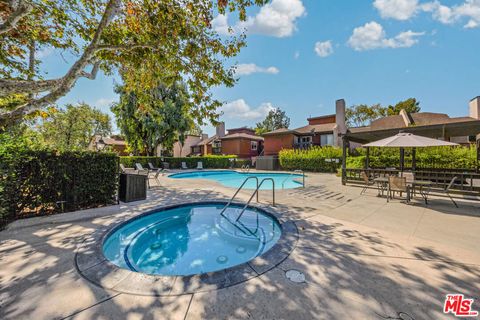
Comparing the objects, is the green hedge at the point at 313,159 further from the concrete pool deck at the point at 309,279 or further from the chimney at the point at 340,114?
the concrete pool deck at the point at 309,279

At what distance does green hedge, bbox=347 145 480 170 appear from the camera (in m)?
9.91

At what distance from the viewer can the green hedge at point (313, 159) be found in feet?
54.9

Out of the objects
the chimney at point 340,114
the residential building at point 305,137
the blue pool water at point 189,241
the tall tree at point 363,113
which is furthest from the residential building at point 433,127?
the tall tree at point 363,113

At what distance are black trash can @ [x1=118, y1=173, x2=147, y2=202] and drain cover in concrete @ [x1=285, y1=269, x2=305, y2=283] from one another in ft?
19.6

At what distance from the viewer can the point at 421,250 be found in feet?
10.1

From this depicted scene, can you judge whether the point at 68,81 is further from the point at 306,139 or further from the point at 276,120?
the point at 276,120

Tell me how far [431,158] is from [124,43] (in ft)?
52.2

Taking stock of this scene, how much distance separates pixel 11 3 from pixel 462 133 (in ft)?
49.2

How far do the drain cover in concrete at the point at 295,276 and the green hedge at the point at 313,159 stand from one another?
15.9 meters

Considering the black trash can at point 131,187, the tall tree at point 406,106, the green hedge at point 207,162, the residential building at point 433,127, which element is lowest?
the black trash can at point 131,187

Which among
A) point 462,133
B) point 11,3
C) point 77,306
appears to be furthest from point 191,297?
point 462,133

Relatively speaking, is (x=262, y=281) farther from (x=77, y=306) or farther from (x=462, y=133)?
(x=462, y=133)

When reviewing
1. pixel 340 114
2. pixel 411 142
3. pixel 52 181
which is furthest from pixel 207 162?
pixel 411 142

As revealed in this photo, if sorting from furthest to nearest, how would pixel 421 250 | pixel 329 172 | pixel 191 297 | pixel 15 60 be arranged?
1. pixel 329 172
2. pixel 15 60
3. pixel 421 250
4. pixel 191 297
